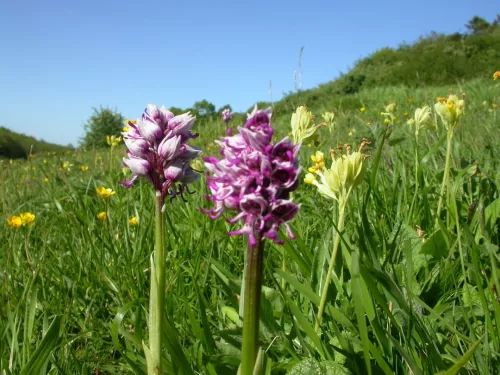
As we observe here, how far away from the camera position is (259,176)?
2.55ft

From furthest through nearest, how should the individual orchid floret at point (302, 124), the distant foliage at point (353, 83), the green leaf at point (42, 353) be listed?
the distant foliage at point (353, 83) → the individual orchid floret at point (302, 124) → the green leaf at point (42, 353)

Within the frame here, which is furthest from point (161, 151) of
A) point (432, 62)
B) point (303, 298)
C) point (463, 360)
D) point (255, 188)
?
point (432, 62)

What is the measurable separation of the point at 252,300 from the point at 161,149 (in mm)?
423

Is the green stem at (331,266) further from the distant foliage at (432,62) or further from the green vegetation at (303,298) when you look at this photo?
the distant foliage at (432,62)

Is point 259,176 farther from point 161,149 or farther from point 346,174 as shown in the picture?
point 346,174

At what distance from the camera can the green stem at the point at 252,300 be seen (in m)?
0.80

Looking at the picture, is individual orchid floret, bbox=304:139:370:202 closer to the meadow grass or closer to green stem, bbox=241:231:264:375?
the meadow grass

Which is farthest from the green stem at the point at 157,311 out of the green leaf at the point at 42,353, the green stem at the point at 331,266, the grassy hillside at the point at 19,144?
the grassy hillside at the point at 19,144

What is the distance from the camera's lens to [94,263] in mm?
2127

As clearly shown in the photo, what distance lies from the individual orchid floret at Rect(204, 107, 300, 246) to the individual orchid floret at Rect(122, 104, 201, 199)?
0.25m

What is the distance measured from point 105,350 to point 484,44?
77.3ft

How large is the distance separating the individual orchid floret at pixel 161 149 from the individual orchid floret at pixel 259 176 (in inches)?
9.8

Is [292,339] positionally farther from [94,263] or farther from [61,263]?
[61,263]

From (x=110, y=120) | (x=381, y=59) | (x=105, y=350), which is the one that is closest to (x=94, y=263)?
(x=105, y=350)
